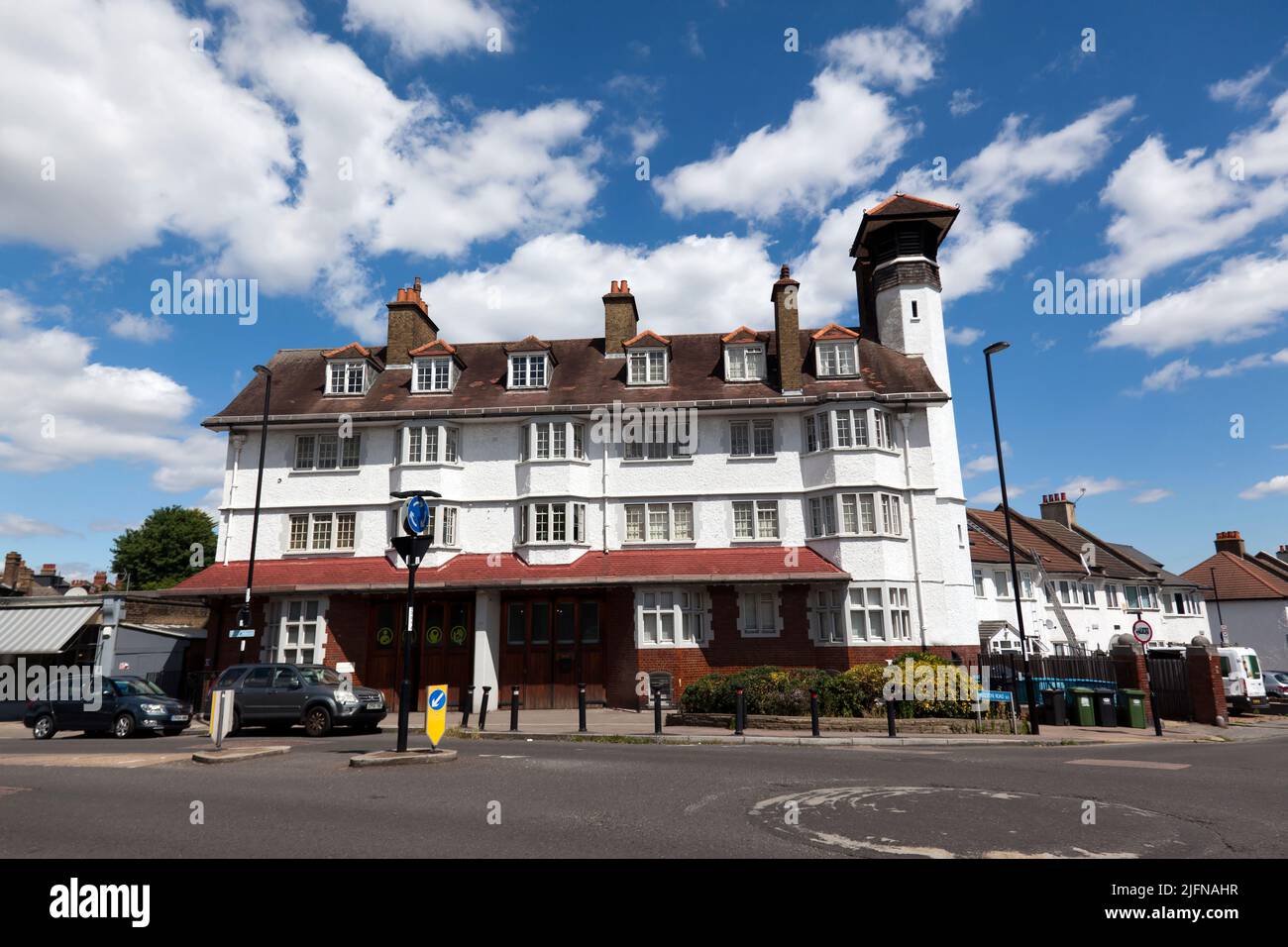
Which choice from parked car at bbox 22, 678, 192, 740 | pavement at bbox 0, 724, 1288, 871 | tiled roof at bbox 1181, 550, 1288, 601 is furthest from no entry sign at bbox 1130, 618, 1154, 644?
tiled roof at bbox 1181, 550, 1288, 601

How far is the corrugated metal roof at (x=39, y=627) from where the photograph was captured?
25.3 meters

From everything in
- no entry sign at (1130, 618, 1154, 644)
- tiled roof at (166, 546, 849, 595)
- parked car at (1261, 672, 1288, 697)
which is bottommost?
parked car at (1261, 672, 1288, 697)

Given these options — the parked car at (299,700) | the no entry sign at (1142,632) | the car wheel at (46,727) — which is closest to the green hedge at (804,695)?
the no entry sign at (1142,632)

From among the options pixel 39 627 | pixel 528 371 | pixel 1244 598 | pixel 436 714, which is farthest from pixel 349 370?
pixel 1244 598

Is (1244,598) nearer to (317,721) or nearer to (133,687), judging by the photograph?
(317,721)

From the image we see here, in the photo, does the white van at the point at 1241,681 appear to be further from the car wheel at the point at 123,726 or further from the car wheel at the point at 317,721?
the car wheel at the point at 123,726

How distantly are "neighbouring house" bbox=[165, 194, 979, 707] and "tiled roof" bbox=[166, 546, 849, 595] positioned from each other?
0.10m

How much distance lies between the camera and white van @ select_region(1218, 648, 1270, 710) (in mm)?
26031

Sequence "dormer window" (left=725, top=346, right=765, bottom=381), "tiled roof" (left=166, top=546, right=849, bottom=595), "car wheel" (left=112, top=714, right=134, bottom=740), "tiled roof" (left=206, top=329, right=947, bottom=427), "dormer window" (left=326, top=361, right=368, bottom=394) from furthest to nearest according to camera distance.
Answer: "dormer window" (left=326, top=361, right=368, bottom=394), "dormer window" (left=725, top=346, right=765, bottom=381), "tiled roof" (left=206, top=329, right=947, bottom=427), "tiled roof" (left=166, top=546, right=849, bottom=595), "car wheel" (left=112, top=714, right=134, bottom=740)

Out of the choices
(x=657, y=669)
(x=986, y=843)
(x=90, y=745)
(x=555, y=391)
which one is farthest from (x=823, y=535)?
(x=90, y=745)

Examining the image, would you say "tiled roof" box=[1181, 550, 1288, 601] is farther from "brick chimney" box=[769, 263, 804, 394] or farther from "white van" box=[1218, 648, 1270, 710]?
"brick chimney" box=[769, 263, 804, 394]

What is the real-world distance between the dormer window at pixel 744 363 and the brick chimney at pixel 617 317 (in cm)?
442
